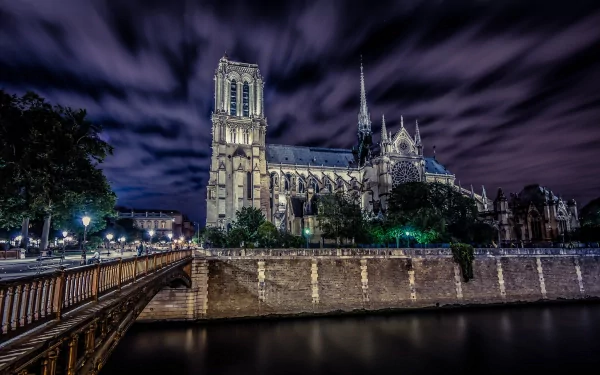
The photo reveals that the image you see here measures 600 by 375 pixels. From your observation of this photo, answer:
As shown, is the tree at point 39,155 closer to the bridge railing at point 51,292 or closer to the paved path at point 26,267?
the paved path at point 26,267

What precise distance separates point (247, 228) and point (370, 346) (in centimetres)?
2690

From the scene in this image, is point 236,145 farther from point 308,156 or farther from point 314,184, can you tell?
point 308,156

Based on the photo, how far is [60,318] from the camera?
553 cm

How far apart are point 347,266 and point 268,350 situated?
37.8ft

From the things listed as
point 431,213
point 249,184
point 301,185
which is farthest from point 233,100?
point 431,213

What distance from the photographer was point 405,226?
139ft

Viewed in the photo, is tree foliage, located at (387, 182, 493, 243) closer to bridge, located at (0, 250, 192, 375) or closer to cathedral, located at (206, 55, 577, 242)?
cathedral, located at (206, 55, 577, 242)

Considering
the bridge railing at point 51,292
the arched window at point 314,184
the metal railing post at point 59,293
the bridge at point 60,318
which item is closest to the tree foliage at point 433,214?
the arched window at point 314,184

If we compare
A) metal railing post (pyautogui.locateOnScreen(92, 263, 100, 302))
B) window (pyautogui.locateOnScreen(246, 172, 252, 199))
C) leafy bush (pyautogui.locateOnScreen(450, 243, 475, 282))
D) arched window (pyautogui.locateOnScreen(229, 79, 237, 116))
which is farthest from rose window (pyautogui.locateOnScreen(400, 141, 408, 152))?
metal railing post (pyautogui.locateOnScreen(92, 263, 100, 302))

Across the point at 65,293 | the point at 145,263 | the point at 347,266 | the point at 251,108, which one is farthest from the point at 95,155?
the point at 251,108

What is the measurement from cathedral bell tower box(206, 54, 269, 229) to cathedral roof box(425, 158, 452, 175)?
1640 inches

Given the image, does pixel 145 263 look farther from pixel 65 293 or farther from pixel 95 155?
pixel 95 155

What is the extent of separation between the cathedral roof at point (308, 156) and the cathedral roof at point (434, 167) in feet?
60.9

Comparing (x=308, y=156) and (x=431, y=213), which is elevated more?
(x=308, y=156)
